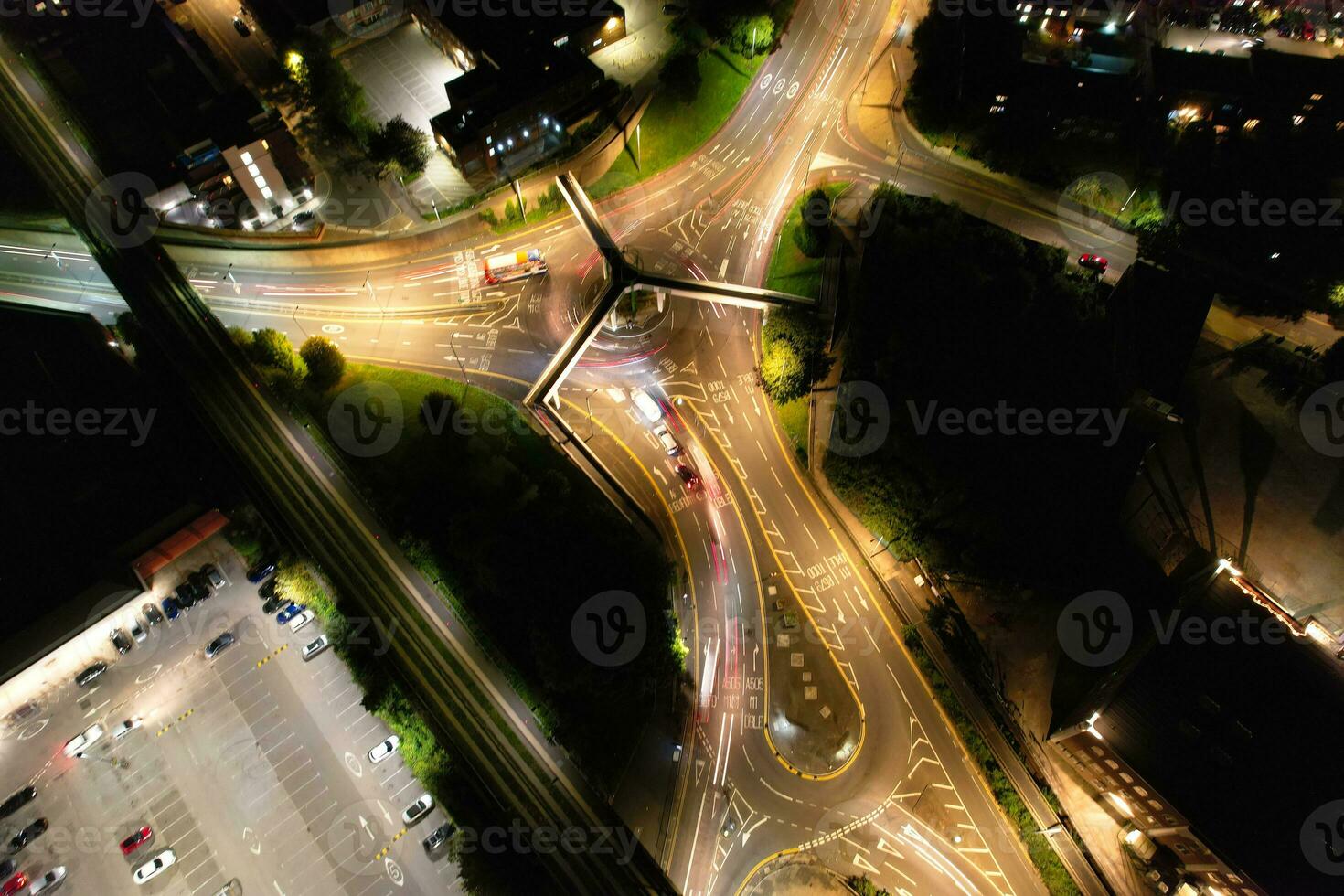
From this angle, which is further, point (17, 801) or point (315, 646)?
point (315, 646)

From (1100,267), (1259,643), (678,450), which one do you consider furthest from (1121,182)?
(678,450)

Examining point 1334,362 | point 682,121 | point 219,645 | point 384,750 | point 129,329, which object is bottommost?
point 1334,362

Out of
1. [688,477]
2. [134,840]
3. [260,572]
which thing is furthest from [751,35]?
[134,840]

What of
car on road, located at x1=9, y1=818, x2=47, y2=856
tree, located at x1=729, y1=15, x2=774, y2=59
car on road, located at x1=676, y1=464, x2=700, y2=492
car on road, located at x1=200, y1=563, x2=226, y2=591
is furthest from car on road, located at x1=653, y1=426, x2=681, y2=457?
car on road, located at x1=9, y1=818, x2=47, y2=856

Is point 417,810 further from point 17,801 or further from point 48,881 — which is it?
point 17,801

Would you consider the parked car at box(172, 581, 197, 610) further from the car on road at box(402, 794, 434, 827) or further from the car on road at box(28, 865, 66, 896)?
the car on road at box(402, 794, 434, 827)

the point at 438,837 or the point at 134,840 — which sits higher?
the point at 134,840
